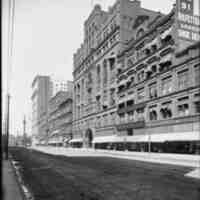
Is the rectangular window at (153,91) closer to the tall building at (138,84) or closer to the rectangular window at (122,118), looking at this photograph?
the tall building at (138,84)

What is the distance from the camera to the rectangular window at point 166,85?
132 ft

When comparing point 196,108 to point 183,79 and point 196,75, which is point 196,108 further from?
point 183,79

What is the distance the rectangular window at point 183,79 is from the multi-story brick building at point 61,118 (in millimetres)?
68410

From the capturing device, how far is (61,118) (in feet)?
382

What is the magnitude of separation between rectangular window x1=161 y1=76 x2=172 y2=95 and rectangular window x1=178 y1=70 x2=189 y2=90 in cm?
293

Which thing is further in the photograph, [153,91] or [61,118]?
[61,118]

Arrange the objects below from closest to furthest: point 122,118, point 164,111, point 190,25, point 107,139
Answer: point 190,25 < point 164,111 < point 122,118 < point 107,139

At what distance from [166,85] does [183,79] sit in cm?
559

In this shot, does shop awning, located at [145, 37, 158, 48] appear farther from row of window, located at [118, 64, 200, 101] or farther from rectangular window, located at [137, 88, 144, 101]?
rectangular window, located at [137, 88, 144, 101]

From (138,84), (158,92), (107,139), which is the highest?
(138,84)

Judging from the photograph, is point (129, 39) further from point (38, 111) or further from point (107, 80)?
point (38, 111)

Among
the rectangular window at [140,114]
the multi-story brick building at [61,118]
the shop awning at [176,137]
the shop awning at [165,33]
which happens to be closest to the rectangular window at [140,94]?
the rectangular window at [140,114]

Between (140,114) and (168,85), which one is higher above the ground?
(168,85)

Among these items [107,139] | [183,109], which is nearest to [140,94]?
[183,109]
